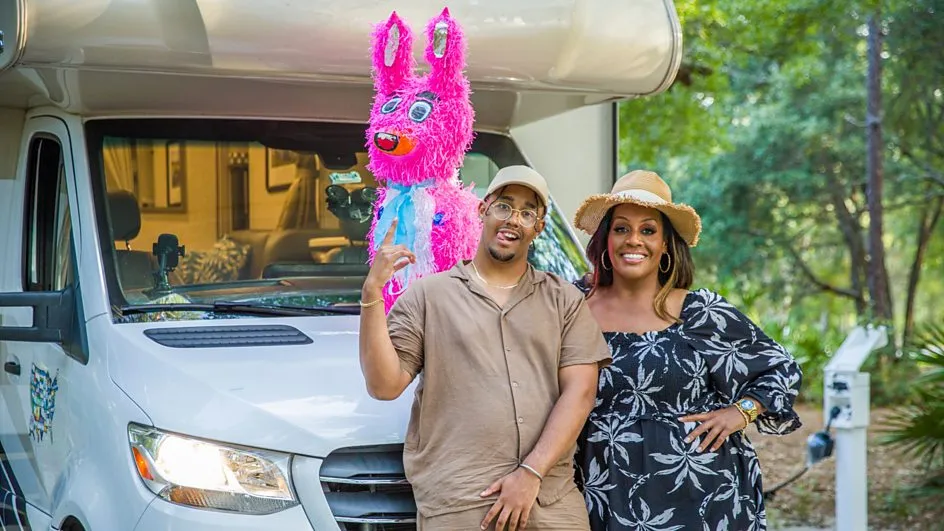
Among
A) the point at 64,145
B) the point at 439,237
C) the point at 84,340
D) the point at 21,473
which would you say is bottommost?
the point at 21,473

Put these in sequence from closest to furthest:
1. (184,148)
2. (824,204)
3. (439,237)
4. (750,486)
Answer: (750,486) → (439,237) → (184,148) → (824,204)

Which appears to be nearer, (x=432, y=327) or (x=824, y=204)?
(x=432, y=327)

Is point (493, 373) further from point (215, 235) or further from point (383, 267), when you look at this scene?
point (215, 235)

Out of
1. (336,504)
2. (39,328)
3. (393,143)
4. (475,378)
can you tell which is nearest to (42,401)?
(39,328)

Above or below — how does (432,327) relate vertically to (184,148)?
below

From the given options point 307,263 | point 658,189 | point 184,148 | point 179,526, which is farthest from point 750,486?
point 184,148

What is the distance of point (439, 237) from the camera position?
383 cm

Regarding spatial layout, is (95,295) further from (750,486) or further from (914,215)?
(914,215)

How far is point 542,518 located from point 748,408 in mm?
723

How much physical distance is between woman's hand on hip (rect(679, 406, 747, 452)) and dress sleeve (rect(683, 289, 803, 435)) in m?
0.08

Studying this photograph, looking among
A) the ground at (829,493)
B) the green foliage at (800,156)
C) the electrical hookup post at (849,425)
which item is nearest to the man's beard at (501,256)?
the electrical hookup post at (849,425)

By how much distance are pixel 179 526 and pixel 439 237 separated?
1.21 meters

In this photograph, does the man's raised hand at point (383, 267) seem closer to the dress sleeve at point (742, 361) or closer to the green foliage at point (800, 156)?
the dress sleeve at point (742, 361)

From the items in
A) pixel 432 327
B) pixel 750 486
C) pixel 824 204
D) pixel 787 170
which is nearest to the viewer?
pixel 432 327
